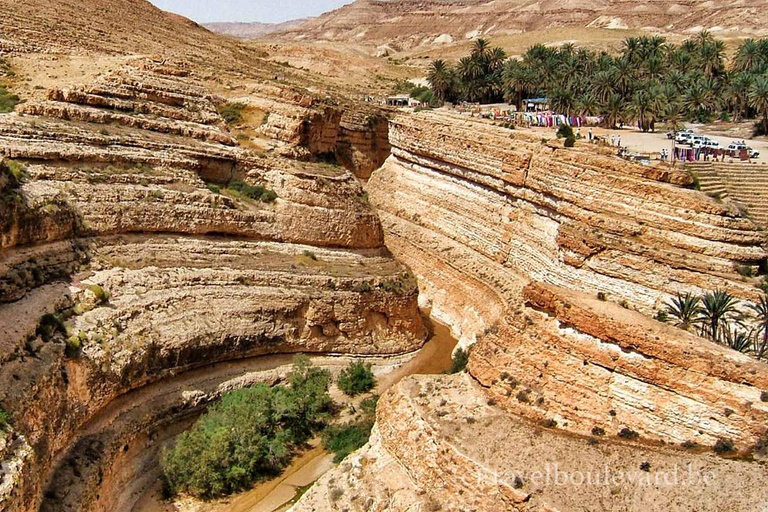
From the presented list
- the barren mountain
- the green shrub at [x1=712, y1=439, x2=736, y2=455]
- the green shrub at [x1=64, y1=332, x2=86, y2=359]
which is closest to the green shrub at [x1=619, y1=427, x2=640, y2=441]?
the green shrub at [x1=712, y1=439, x2=736, y2=455]

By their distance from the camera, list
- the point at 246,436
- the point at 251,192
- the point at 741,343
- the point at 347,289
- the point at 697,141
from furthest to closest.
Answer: the point at 697,141 < the point at 251,192 < the point at 347,289 < the point at 246,436 < the point at 741,343

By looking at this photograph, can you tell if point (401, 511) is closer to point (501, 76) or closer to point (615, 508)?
point (615, 508)

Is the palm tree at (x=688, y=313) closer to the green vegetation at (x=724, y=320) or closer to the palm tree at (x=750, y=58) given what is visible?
the green vegetation at (x=724, y=320)

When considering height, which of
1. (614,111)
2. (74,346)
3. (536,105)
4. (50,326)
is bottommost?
(74,346)

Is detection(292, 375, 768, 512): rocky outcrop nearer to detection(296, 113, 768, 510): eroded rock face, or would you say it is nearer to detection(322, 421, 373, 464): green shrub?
detection(296, 113, 768, 510): eroded rock face

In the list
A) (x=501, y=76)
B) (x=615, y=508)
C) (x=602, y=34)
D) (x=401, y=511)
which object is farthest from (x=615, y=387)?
(x=602, y=34)

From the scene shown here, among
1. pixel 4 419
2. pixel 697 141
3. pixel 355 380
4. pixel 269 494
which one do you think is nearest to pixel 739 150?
pixel 697 141

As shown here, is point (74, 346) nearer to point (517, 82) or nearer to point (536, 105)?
point (536, 105)
